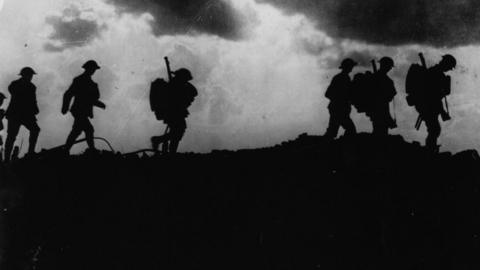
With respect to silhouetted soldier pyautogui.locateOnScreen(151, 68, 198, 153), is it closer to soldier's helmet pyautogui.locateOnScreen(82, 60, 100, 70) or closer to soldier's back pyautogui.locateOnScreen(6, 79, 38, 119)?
soldier's helmet pyautogui.locateOnScreen(82, 60, 100, 70)

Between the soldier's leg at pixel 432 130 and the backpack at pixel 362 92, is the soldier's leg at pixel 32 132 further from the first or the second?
the soldier's leg at pixel 432 130

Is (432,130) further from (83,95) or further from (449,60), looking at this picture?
(83,95)

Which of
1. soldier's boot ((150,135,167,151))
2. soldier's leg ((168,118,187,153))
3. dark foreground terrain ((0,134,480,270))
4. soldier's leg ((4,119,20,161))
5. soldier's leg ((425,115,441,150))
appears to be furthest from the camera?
soldier's leg ((4,119,20,161))

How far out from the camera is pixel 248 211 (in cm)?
1001

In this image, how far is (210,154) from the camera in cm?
→ 1131

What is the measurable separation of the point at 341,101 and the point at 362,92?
544mm

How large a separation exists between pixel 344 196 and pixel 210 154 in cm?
305

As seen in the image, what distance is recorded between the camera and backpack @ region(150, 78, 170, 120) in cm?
1179

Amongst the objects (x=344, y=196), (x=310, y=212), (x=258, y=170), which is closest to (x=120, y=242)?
(x=258, y=170)

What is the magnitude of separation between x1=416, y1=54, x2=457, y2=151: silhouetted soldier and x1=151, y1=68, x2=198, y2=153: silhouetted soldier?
17.0ft

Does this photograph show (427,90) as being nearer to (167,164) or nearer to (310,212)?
(310,212)

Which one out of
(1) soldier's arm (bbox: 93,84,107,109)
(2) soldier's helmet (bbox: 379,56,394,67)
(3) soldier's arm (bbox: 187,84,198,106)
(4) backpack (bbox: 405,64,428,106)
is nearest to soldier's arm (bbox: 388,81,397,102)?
(4) backpack (bbox: 405,64,428,106)

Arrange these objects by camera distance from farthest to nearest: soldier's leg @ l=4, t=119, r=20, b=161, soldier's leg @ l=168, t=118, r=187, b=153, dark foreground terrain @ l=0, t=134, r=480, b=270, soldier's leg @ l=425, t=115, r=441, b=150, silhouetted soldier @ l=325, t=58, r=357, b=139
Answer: soldier's leg @ l=4, t=119, r=20, b=161 → soldier's leg @ l=168, t=118, r=187, b=153 → silhouetted soldier @ l=325, t=58, r=357, b=139 → soldier's leg @ l=425, t=115, r=441, b=150 → dark foreground terrain @ l=0, t=134, r=480, b=270

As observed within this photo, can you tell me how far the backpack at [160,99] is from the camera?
11789mm
